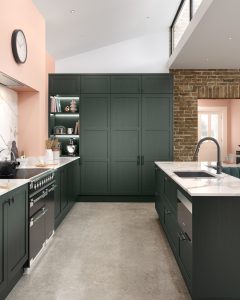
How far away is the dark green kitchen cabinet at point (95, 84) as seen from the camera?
6070 millimetres

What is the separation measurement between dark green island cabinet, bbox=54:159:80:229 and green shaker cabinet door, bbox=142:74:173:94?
200 cm

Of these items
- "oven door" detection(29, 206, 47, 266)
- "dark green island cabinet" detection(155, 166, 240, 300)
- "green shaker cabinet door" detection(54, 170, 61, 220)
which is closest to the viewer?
"dark green island cabinet" detection(155, 166, 240, 300)

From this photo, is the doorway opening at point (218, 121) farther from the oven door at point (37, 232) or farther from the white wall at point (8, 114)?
the oven door at point (37, 232)

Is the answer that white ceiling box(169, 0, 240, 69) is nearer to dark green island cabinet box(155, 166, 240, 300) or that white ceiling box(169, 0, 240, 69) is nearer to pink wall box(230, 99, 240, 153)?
dark green island cabinet box(155, 166, 240, 300)

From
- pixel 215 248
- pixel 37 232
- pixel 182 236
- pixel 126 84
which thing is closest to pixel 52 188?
pixel 37 232

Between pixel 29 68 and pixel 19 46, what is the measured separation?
0.51m

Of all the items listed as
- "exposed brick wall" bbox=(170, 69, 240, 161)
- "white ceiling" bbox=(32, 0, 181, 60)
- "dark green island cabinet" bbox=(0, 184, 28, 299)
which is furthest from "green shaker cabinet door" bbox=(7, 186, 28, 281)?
"exposed brick wall" bbox=(170, 69, 240, 161)

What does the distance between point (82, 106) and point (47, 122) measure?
77cm

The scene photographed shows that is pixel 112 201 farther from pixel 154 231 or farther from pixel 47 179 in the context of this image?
pixel 47 179

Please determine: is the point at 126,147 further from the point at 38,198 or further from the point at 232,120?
the point at 232,120

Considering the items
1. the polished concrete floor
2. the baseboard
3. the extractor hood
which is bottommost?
the polished concrete floor

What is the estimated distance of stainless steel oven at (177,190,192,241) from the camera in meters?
2.32

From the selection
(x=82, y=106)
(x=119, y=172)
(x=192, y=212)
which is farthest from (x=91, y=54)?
(x=192, y=212)

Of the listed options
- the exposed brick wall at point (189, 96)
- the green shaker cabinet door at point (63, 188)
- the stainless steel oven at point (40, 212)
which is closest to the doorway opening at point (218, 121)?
the exposed brick wall at point (189, 96)
